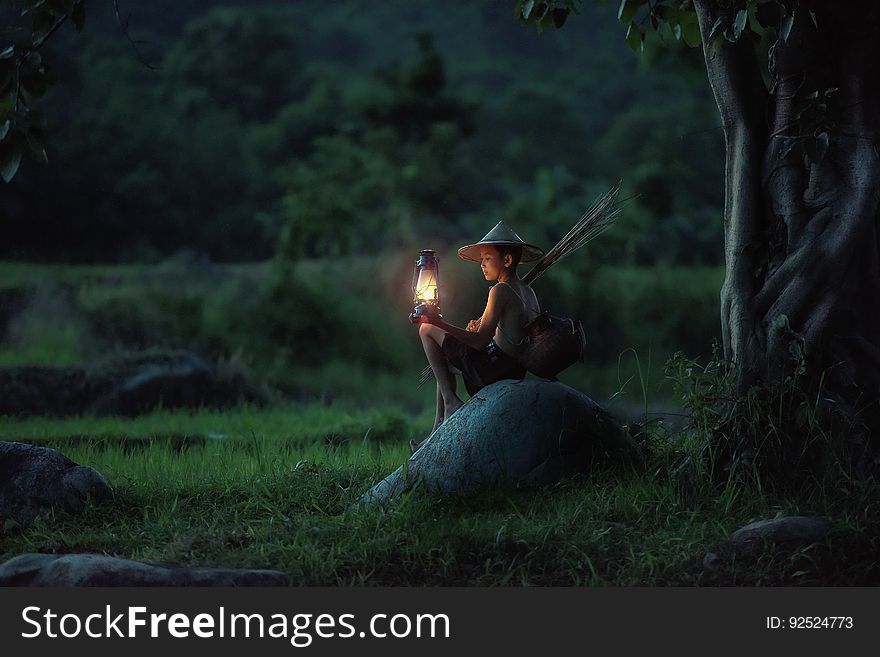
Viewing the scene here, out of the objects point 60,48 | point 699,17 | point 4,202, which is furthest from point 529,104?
point 699,17

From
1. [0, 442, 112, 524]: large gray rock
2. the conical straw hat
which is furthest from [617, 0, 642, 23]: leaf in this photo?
[0, 442, 112, 524]: large gray rock

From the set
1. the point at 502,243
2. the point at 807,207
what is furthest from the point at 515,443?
the point at 807,207

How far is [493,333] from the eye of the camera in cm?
545

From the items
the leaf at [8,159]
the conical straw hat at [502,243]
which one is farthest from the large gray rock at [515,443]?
the leaf at [8,159]

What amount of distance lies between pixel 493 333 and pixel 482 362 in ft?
0.72

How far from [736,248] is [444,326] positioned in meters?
1.62

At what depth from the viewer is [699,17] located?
5730 mm

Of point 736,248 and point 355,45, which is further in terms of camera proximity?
point 355,45

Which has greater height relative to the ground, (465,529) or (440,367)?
(440,367)

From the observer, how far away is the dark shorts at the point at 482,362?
5.57 m

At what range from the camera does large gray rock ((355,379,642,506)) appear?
17.0 ft

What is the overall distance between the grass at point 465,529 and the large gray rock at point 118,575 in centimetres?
27

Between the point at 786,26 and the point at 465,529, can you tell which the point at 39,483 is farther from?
the point at 786,26

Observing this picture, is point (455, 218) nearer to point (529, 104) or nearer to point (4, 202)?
point (529, 104)
